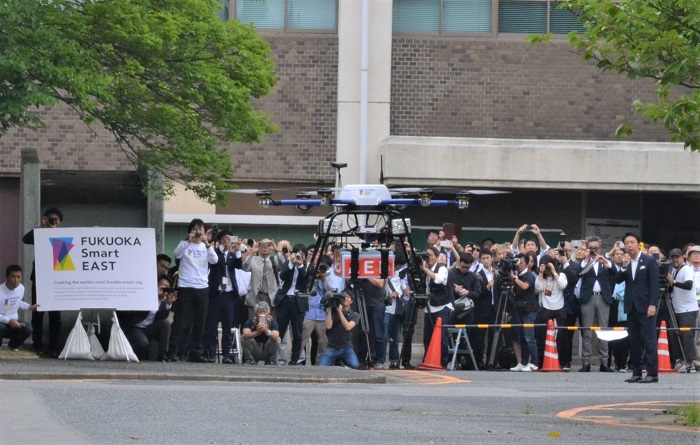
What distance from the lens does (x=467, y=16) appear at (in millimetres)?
28641

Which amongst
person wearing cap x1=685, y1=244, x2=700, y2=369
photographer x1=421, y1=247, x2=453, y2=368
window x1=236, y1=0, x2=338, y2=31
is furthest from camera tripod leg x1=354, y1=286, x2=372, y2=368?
window x1=236, y1=0, x2=338, y2=31

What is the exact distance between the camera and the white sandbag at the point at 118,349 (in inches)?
732

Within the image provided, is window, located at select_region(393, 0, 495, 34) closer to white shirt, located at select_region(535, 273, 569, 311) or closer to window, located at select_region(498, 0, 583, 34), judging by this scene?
window, located at select_region(498, 0, 583, 34)

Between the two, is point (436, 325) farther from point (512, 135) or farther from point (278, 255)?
point (512, 135)

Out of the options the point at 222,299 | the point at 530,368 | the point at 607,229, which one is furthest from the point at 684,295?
the point at 222,299

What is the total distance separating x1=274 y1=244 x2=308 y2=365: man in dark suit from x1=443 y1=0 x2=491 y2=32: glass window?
29.4 feet

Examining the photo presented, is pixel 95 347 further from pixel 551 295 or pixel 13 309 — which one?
pixel 551 295

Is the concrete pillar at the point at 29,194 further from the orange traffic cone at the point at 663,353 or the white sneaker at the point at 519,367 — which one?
the orange traffic cone at the point at 663,353

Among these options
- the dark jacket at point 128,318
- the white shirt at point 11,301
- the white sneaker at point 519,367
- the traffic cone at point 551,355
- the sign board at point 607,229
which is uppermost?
the sign board at point 607,229

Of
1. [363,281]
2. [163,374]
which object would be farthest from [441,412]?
[363,281]

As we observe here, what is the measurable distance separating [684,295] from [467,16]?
28.3 ft

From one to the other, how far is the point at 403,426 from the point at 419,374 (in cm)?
866

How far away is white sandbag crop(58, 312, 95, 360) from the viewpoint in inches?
728

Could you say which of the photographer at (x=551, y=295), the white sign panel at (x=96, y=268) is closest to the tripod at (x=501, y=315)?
the photographer at (x=551, y=295)
